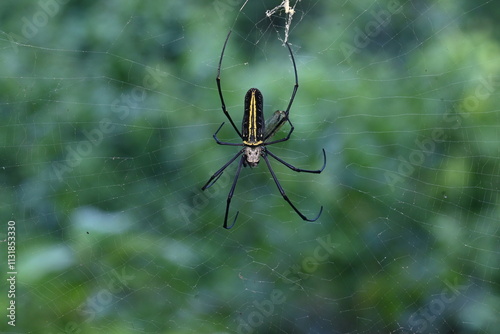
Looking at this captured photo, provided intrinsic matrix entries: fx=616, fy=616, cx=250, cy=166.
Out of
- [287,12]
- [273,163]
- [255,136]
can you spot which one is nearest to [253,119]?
[255,136]

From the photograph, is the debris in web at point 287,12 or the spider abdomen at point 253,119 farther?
the debris in web at point 287,12

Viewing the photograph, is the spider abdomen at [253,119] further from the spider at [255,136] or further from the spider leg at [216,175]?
the spider leg at [216,175]

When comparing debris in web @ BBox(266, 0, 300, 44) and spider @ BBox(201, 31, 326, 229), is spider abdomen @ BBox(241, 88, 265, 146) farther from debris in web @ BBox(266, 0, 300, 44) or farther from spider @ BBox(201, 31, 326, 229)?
debris in web @ BBox(266, 0, 300, 44)

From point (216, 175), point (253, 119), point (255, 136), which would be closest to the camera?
point (253, 119)

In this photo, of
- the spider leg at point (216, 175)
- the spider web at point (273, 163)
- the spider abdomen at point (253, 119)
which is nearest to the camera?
the spider abdomen at point (253, 119)

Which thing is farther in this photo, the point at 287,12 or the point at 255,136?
the point at 287,12

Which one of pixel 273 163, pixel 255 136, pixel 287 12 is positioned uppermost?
pixel 287 12

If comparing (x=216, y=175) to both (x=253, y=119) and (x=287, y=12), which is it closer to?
(x=253, y=119)

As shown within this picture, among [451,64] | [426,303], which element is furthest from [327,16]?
[426,303]

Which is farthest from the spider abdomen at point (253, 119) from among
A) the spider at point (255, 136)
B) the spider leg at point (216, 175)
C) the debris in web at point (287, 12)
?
the debris in web at point (287, 12)

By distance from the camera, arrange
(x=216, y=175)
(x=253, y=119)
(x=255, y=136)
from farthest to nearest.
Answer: (x=216, y=175) → (x=255, y=136) → (x=253, y=119)
